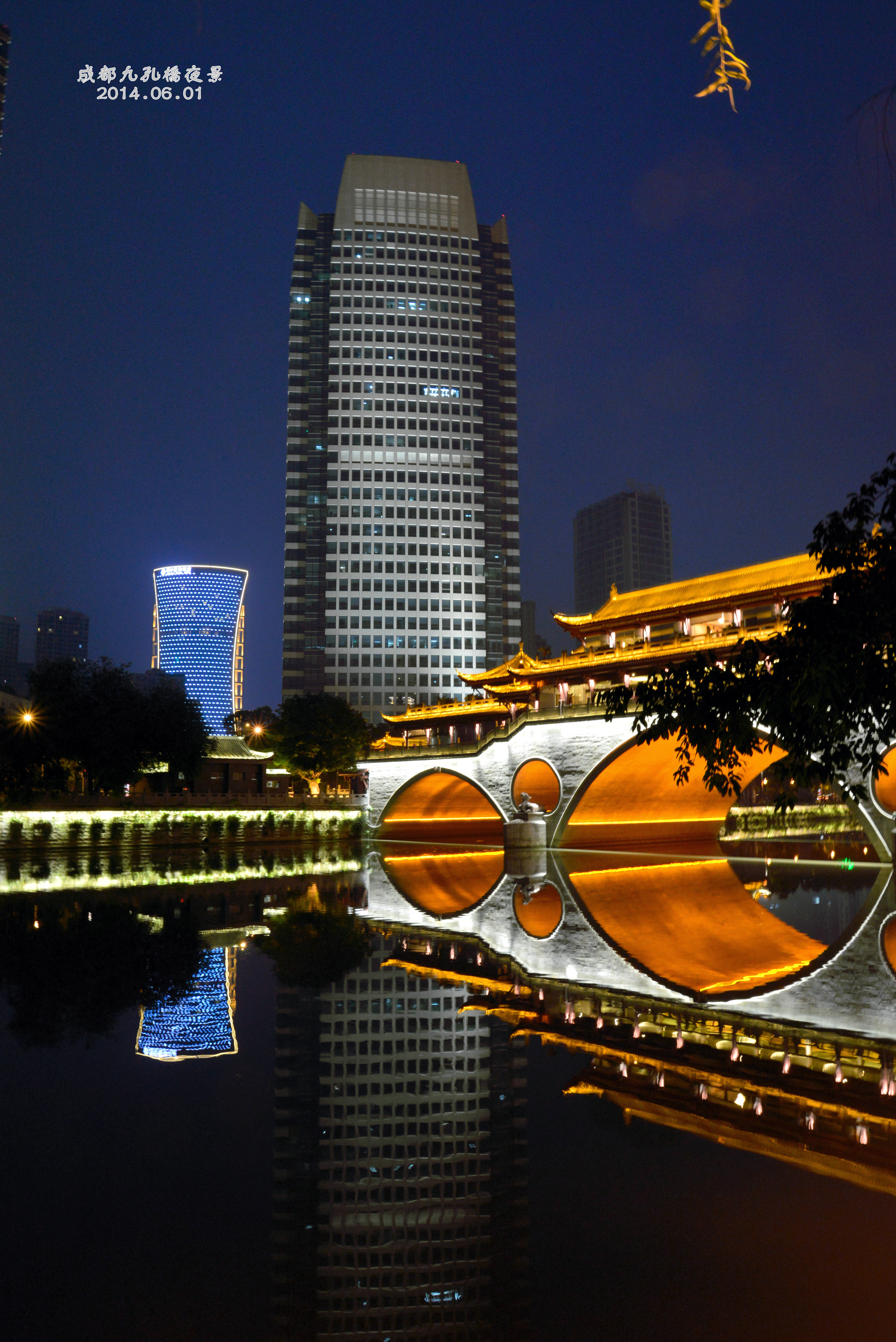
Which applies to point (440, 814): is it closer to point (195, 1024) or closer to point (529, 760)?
point (529, 760)

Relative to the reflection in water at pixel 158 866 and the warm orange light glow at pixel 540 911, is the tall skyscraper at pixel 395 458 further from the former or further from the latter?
the warm orange light glow at pixel 540 911

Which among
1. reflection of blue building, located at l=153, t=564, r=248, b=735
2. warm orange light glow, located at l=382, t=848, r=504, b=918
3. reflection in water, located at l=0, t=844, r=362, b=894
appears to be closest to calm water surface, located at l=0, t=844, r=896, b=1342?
warm orange light glow, located at l=382, t=848, r=504, b=918

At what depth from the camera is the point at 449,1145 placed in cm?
664

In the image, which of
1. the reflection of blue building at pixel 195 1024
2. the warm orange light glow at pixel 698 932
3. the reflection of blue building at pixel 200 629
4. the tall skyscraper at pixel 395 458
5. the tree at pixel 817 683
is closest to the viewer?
the tree at pixel 817 683

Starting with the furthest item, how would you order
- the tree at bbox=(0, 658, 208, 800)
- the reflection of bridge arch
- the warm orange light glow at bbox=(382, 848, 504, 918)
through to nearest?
the tree at bbox=(0, 658, 208, 800) < the reflection of bridge arch < the warm orange light glow at bbox=(382, 848, 504, 918)

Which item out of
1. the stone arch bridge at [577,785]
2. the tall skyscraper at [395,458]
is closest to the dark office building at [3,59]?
the tall skyscraper at [395,458]

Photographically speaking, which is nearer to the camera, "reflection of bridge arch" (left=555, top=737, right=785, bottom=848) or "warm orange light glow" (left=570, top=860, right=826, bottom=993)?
"warm orange light glow" (left=570, top=860, right=826, bottom=993)

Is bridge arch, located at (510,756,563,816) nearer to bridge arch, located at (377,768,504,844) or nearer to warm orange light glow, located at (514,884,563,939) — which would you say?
bridge arch, located at (377,768,504,844)

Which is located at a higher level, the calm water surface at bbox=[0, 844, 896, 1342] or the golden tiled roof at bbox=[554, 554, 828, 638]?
the golden tiled roof at bbox=[554, 554, 828, 638]

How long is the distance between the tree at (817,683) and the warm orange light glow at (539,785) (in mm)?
41981

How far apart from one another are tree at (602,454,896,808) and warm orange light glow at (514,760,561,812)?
41981 millimetres

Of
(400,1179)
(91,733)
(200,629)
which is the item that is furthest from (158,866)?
(200,629)

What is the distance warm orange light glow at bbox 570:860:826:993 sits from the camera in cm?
1298

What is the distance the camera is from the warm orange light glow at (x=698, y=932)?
13.0 meters
